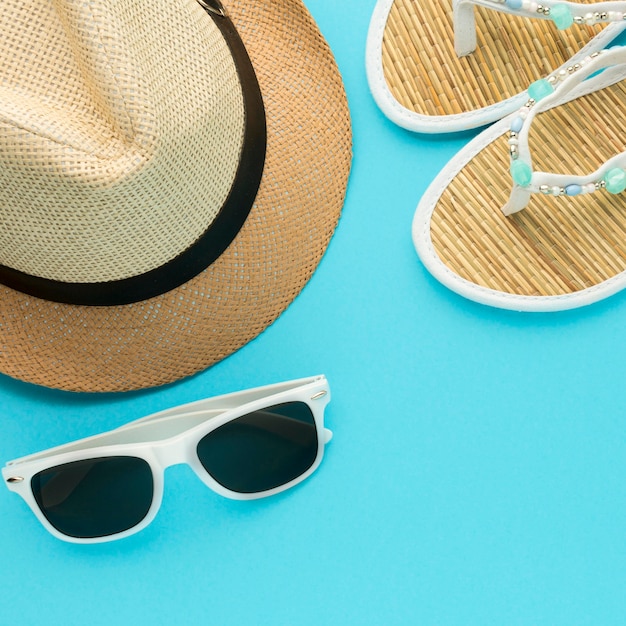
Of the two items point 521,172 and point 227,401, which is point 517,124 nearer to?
point 521,172

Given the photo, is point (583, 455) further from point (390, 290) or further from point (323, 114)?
point (323, 114)

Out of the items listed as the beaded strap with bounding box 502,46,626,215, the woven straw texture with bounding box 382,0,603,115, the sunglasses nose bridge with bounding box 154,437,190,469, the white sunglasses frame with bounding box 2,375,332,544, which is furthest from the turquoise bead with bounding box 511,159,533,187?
the sunglasses nose bridge with bounding box 154,437,190,469

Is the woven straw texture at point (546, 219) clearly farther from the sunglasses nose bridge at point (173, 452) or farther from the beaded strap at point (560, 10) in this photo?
the sunglasses nose bridge at point (173, 452)

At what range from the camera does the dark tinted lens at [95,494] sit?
621mm

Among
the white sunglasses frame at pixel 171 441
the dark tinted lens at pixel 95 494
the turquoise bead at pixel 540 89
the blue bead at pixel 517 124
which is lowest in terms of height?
the dark tinted lens at pixel 95 494

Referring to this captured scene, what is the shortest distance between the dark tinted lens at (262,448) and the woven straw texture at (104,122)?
0.19 meters

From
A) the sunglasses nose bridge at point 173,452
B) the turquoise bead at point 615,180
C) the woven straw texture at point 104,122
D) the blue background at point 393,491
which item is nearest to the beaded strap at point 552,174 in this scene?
the turquoise bead at point 615,180

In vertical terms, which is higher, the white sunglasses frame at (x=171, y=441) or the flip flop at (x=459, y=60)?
the flip flop at (x=459, y=60)

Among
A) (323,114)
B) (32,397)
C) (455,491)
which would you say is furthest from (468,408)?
(32,397)

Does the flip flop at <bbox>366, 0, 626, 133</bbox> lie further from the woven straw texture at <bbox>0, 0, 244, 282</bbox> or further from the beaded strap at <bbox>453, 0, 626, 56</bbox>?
the woven straw texture at <bbox>0, 0, 244, 282</bbox>

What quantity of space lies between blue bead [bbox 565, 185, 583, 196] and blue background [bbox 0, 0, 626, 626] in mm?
121

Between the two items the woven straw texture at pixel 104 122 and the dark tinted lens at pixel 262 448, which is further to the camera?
the dark tinted lens at pixel 262 448

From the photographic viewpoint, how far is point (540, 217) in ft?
2.19

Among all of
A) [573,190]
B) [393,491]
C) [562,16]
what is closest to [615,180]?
[573,190]
